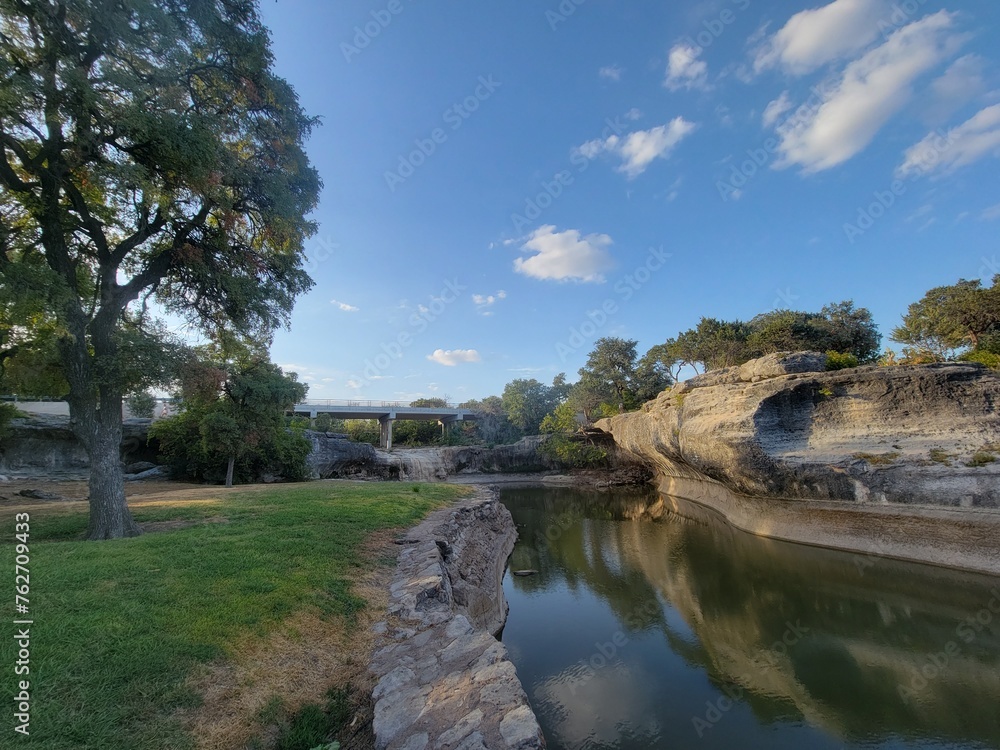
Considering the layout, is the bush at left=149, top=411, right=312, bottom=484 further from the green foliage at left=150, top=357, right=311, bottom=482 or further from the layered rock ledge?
the layered rock ledge

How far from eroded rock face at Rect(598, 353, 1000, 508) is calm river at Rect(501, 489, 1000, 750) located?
234 cm

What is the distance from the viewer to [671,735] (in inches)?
238

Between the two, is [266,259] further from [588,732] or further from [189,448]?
[189,448]

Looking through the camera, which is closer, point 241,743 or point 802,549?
point 241,743

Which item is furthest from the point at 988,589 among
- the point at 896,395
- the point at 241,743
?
the point at 241,743

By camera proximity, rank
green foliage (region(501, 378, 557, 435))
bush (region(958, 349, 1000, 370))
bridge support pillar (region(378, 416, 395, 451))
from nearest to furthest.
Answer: bush (region(958, 349, 1000, 370))
bridge support pillar (region(378, 416, 395, 451))
green foliage (region(501, 378, 557, 435))

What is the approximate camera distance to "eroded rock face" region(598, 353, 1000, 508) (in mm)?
12586

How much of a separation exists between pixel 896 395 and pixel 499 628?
15.3 metres

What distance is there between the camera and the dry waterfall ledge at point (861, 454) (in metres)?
12.1

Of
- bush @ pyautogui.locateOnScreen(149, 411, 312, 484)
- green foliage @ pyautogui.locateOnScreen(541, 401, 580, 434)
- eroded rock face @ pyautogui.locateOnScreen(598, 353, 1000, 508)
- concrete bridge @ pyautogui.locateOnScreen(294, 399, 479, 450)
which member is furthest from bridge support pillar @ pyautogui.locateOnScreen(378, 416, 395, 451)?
eroded rock face @ pyautogui.locateOnScreen(598, 353, 1000, 508)

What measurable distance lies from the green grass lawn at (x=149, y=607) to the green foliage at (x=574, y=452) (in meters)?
29.7

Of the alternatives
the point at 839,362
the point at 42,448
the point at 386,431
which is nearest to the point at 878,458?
the point at 839,362

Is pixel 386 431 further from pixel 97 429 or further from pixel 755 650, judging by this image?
pixel 755 650

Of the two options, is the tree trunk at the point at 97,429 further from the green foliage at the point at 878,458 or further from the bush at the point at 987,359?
the bush at the point at 987,359
